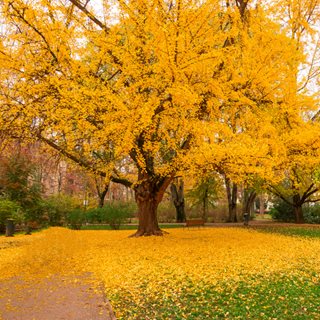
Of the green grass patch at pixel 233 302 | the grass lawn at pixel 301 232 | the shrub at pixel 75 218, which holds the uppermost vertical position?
the shrub at pixel 75 218

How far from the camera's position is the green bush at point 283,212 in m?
30.2

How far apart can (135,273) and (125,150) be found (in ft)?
13.9

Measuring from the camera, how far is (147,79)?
11.7 metres

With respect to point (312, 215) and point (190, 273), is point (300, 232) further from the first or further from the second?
point (190, 273)

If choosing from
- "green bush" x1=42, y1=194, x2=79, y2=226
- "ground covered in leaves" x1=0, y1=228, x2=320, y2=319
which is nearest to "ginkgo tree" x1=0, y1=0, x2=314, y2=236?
"ground covered in leaves" x1=0, y1=228, x2=320, y2=319

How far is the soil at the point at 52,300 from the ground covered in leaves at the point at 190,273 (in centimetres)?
32

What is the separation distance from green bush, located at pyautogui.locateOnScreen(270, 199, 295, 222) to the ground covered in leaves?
15.6 metres

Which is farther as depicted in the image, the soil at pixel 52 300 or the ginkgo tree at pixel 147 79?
the ginkgo tree at pixel 147 79

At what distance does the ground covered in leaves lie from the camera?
20.1ft

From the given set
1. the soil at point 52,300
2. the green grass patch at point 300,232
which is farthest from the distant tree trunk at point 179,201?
the soil at point 52,300

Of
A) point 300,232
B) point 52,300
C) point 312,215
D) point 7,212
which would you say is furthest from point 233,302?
point 312,215

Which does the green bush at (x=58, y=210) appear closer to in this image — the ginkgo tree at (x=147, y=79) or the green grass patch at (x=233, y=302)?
the ginkgo tree at (x=147, y=79)

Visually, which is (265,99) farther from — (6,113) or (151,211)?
(6,113)

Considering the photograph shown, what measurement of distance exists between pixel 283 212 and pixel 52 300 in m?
26.8
